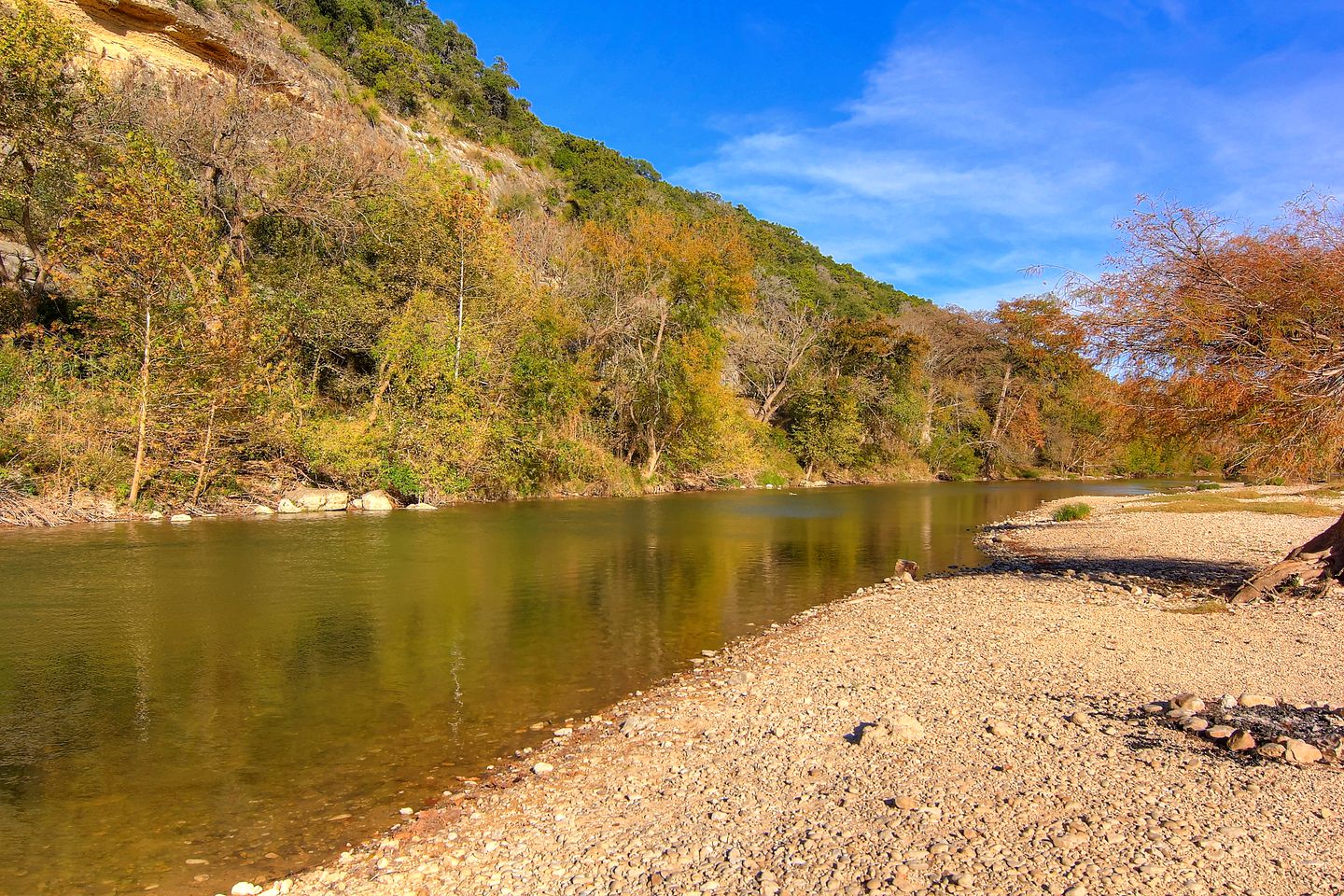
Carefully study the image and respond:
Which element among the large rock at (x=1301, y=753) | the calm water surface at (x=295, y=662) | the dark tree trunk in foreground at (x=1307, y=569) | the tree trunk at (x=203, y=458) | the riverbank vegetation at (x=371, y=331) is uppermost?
the riverbank vegetation at (x=371, y=331)

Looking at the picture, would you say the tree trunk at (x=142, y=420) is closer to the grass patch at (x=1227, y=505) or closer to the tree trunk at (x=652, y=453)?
the tree trunk at (x=652, y=453)

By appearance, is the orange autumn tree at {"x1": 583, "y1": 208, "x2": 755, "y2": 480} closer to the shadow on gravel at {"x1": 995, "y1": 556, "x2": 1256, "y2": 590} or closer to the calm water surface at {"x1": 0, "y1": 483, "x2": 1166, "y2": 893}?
the calm water surface at {"x1": 0, "y1": 483, "x2": 1166, "y2": 893}

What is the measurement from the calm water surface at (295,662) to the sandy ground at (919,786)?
3.20 ft

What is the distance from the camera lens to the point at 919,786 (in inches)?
217

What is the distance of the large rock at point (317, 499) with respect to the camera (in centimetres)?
2723

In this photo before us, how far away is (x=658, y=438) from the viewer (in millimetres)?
41781

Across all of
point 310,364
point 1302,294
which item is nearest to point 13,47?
point 310,364

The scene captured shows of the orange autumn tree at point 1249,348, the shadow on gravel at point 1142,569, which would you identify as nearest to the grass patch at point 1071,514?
the shadow on gravel at point 1142,569

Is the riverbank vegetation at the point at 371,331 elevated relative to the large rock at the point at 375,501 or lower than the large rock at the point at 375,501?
elevated

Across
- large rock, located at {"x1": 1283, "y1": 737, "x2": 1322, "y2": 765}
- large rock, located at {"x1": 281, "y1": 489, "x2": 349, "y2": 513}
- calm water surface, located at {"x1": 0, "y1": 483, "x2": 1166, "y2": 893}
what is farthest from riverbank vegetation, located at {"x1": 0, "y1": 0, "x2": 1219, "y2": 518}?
large rock, located at {"x1": 1283, "y1": 737, "x2": 1322, "y2": 765}

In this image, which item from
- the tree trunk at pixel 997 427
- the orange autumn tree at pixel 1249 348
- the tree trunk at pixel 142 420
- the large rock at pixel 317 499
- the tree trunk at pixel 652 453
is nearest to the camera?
the orange autumn tree at pixel 1249 348

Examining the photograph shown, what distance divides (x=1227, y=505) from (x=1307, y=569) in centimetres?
2275

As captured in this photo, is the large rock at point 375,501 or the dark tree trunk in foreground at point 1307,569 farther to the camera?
the large rock at point 375,501

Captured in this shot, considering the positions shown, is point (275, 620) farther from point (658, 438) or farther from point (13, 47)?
point (658, 438)
